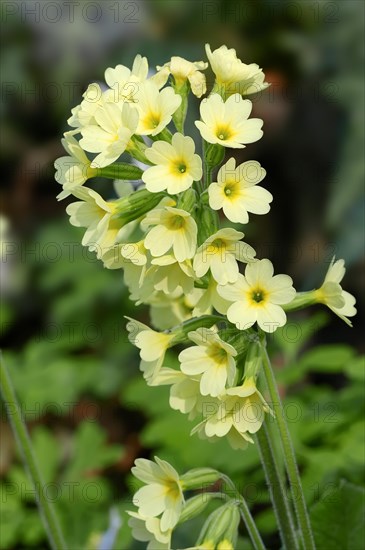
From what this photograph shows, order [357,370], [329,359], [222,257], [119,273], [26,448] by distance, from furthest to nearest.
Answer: [119,273] → [329,359] → [357,370] → [26,448] → [222,257]

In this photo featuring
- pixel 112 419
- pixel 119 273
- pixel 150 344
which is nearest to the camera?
pixel 150 344

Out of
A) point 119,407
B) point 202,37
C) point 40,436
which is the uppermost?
point 202,37

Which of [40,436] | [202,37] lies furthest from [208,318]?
[202,37]

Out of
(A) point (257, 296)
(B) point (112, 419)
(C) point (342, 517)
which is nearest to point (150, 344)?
(A) point (257, 296)

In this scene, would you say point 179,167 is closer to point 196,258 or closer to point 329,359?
point 196,258

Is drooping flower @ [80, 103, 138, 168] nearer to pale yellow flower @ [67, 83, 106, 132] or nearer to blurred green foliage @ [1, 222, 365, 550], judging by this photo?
pale yellow flower @ [67, 83, 106, 132]

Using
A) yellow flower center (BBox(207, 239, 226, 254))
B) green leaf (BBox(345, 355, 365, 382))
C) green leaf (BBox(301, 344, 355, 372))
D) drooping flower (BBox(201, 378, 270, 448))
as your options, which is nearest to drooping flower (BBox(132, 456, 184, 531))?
drooping flower (BBox(201, 378, 270, 448))

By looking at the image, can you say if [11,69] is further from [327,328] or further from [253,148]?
[327,328]

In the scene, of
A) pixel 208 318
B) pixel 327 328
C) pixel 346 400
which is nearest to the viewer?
pixel 208 318
